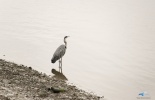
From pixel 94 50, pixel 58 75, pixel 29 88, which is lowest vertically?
pixel 29 88

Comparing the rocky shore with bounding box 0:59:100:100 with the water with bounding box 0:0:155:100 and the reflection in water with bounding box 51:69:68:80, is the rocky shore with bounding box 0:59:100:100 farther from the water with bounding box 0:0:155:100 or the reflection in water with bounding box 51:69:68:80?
the water with bounding box 0:0:155:100

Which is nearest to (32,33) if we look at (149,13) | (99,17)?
(99,17)

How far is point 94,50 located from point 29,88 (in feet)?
56.3

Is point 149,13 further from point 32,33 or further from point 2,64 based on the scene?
point 2,64

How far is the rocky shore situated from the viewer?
51.3ft

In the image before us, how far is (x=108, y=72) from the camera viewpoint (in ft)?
86.2

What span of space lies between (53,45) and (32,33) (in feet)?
19.5

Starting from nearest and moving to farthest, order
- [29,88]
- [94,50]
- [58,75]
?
[29,88]
[58,75]
[94,50]

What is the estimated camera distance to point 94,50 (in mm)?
33344

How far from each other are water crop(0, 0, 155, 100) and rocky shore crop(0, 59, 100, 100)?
3316 millimetres

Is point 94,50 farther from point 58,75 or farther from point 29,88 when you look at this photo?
point 29,88

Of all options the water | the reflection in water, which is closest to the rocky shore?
the reflection in water

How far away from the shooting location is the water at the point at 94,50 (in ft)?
77.7

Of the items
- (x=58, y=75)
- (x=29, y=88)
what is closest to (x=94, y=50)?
(x=58, y=75)
